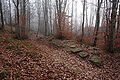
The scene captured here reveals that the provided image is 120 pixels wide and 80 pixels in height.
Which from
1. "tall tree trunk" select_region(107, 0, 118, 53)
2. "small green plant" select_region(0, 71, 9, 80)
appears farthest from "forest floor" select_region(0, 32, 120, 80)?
"tall tree trunk" select_region(107, 0, 118, 53)

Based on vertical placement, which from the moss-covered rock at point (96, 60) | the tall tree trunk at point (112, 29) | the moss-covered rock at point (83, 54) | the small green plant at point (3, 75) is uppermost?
the tall tree trunk at point (112, 29)

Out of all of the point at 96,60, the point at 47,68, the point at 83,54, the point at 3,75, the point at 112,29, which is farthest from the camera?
the point at 112,29

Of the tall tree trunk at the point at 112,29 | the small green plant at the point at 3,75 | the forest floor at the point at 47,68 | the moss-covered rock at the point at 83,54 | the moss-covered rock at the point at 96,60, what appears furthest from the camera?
the tall tree trunk at the point at 112,29

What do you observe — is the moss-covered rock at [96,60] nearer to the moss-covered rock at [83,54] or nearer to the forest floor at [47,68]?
the forest floor at [47,68]

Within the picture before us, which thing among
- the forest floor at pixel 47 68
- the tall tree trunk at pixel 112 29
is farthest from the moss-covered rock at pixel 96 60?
the tall tree trunk at pixel 112 29

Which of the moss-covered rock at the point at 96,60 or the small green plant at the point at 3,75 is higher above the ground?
the small green plant at the point at 3,75

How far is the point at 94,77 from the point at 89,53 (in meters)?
3.21

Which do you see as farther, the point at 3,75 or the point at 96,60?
the point at 96,60

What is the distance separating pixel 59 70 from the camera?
210 inches

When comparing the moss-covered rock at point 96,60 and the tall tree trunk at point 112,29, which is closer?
the moss-covered rock at point 96,60

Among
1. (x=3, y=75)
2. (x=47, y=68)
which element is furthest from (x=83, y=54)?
(x=3, y=75)

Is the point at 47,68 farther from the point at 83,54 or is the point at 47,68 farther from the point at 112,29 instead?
the point at 112,29

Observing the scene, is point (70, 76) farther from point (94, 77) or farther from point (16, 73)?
point (16, 73)

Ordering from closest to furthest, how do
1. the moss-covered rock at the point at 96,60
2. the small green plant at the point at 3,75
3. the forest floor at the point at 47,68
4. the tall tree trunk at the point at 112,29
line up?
the small green plant at the point at 3,75, the forest floor at the point at 47,68, the moss-covered rock at the point at 96,60, the tall tree trunk at the point at 112,29
